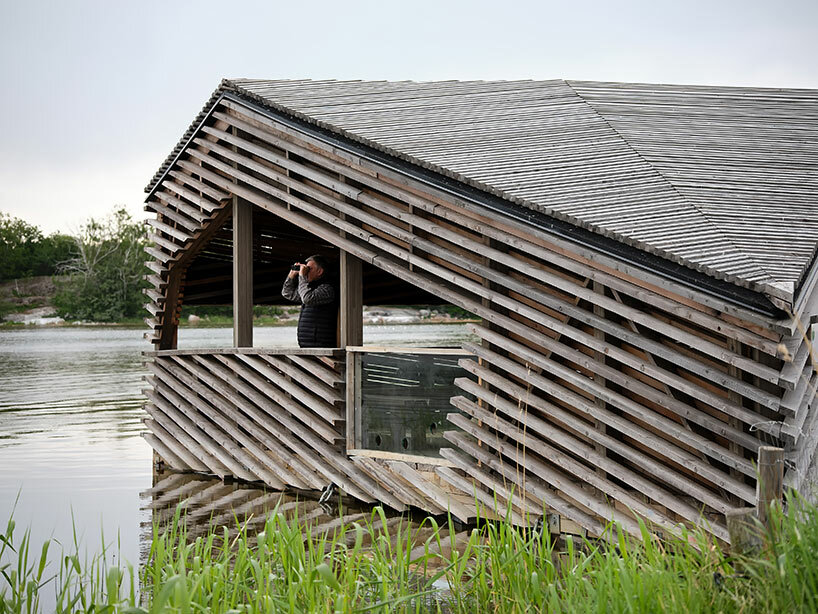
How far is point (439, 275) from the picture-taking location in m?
→ 8.68

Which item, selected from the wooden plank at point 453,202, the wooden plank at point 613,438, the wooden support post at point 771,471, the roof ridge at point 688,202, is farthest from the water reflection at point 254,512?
the wooden support post at point 771,471

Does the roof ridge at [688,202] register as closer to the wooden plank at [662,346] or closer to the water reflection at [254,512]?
the wooden plank at [662,346]

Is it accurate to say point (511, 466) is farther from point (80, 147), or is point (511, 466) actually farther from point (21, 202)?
point (21, 202)

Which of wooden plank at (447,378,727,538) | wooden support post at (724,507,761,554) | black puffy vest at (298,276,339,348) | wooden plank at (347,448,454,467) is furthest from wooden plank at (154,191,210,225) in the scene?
wooden support post at (724,507,761,554)

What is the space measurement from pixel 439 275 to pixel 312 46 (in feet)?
235

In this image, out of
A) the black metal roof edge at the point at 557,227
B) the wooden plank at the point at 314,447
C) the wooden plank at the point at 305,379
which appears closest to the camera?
the black metal roof edge at the point at 557,227

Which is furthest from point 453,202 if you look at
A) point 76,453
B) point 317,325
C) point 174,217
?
point 76,453

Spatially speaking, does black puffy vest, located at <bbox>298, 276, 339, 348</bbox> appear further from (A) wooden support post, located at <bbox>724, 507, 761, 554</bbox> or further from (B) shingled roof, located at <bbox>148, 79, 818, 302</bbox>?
(A) wooden support post, located at <bbox>724, 507, 761, 554</bbox>

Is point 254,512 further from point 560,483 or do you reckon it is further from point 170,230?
point 170,230

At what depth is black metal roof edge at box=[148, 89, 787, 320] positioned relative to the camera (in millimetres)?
6312

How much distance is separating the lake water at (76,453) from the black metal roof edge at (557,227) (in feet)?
12.0

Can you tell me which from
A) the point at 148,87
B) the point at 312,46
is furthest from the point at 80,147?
the point at 312,46

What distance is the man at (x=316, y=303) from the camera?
35.2 feet

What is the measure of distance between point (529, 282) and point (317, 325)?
3391 mm
